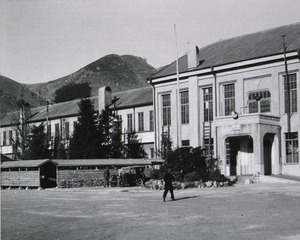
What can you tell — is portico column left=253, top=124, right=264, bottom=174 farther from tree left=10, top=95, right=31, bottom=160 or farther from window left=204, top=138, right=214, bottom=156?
tree left=10, top=95, right=31, bottom=160

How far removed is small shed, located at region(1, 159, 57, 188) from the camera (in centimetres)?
3931

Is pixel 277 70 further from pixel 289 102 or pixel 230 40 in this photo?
pixel 230 40

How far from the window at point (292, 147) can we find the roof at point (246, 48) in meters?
6.74

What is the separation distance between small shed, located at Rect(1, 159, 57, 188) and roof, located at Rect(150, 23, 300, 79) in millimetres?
15795

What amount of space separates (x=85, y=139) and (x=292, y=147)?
19514 millimetres

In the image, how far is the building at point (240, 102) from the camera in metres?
38.6

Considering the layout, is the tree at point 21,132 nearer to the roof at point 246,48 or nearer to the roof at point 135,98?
the roof at point 135,98

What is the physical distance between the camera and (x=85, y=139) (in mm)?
47531

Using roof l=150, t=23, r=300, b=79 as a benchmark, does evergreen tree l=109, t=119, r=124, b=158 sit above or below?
below

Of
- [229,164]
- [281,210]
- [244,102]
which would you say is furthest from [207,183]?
[281,210]

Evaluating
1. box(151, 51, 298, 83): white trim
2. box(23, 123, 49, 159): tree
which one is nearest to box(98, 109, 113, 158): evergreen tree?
box(151, 51, 298, 83): white trim

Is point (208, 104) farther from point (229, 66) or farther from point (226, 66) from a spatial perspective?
point (229, 66)

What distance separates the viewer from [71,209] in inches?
782

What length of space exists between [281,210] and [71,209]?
825 cm
